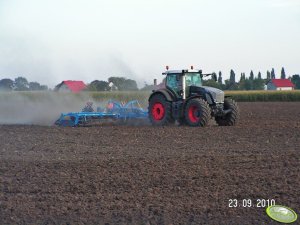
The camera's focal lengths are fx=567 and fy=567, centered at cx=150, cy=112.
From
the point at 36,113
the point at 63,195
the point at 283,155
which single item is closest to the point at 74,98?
the point at 36,113

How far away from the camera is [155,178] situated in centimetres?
878

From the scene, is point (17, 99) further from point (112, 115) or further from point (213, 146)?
point (213, 146)

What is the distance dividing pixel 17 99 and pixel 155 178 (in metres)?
19.3

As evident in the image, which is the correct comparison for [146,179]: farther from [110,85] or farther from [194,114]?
[110,85]


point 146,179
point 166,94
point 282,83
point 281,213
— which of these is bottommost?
point 281,213

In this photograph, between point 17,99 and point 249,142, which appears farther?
point 17,99

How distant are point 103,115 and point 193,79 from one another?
130 inches

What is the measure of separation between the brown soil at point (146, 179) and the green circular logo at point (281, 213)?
4.1 inches

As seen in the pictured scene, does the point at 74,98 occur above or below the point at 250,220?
above

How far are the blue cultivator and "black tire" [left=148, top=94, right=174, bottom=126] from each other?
2.19ft

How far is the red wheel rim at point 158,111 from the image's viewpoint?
1834 cm

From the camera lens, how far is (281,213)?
681 centimetres

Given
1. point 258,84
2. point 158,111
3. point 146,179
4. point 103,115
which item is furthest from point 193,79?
point 258,84

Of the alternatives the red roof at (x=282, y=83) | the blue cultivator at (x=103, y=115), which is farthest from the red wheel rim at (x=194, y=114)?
the red roof at (x=282, y=83)
